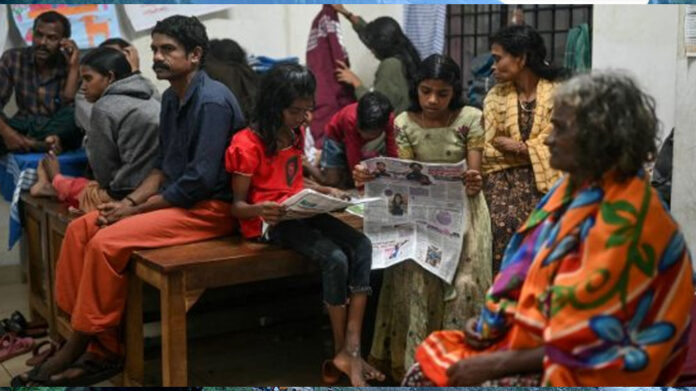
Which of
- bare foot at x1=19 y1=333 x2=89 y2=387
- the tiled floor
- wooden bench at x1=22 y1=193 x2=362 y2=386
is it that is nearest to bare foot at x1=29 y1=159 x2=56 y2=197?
wooden bench at x1=22 y1=193 x2=362 y2=386

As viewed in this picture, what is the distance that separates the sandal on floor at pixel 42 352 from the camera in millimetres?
3220

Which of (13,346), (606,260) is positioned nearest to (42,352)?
(13,346)

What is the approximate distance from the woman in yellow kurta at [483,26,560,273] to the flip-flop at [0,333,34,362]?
172 centimetres

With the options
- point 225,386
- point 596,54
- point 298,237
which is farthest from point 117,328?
point 596,54

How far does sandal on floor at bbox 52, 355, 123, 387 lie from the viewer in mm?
3100

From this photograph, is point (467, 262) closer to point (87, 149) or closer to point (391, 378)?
point (391, 378)

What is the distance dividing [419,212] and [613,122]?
3.22 feet

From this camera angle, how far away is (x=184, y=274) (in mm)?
2812

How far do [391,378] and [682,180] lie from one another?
1.08 meters

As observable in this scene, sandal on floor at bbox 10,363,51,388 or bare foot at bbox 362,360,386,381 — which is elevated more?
bare foot at bbox 362,360,386,381

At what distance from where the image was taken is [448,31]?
3.14 metres

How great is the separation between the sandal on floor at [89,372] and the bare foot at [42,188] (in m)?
0.75

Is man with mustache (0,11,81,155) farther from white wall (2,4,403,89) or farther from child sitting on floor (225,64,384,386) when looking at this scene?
child sitting on floor (225,64,384,386)

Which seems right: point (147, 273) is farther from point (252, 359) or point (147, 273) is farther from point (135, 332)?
point (252, 359)
